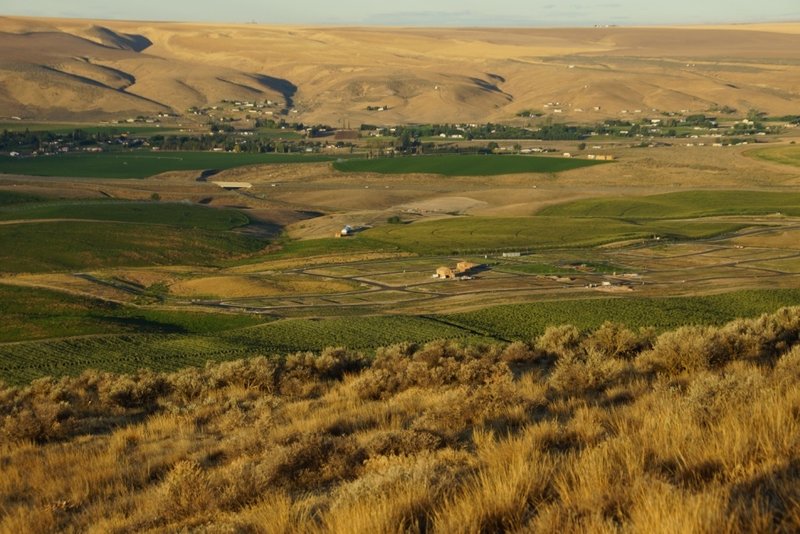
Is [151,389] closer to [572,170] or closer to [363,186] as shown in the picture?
[363,186]

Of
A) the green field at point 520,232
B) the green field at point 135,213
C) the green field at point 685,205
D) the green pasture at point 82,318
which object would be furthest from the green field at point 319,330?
the green field at point 685,205

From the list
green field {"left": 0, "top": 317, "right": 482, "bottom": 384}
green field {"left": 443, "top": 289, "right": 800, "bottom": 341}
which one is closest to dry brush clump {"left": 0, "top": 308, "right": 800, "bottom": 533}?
green field {"left": 0, "top": 317, "right": 482, "bottom": 384}

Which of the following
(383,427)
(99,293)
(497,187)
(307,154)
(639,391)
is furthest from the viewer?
(307,154)

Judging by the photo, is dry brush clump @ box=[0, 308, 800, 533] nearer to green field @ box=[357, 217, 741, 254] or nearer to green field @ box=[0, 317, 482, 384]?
green field @ box=[0, 317, 482, 384]

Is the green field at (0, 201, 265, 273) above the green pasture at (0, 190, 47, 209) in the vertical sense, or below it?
above

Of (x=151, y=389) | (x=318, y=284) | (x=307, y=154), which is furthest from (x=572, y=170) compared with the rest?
(x=151, y=389)

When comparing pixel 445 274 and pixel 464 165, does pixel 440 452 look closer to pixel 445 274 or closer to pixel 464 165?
pixel 445 274

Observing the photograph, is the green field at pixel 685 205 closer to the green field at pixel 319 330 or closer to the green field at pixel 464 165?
the green field at pixel 464 165
